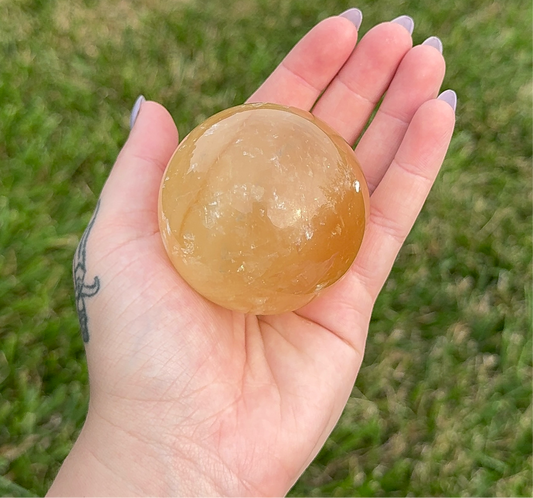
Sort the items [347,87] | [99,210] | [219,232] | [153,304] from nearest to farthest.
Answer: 1. [219,232]
2. [153,304]
3. [99,210]
4. [347,87]

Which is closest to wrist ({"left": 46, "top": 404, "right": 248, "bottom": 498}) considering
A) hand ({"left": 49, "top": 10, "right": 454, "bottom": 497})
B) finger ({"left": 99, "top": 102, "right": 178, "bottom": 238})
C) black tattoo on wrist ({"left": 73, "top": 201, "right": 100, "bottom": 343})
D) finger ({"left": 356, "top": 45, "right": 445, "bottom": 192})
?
hand ({"left": 49, "top": 10, "right": 454, "bottom": 497})

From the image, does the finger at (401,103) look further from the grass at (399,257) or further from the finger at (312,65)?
the grass at (399,257)

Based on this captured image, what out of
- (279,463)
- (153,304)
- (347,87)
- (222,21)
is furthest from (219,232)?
(222,21)

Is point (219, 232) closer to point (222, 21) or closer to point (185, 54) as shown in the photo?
point (185, 54)

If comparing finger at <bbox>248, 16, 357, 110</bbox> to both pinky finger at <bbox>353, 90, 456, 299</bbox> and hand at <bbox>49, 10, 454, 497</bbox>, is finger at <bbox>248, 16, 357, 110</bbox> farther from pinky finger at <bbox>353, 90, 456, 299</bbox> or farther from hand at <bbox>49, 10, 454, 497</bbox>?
pinky finger at <bbox>353, 90, 456, 299</bbox>

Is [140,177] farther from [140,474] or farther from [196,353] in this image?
[140,474]

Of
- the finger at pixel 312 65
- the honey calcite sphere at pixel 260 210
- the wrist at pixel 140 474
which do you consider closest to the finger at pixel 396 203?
the honey calcite sphere at pixel 260 210

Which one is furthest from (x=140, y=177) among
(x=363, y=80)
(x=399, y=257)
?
(x=399, y=257)
